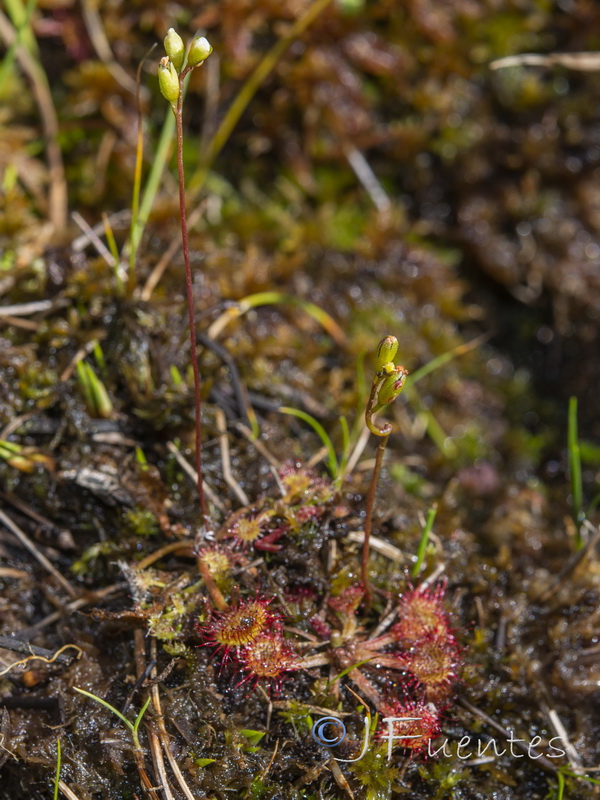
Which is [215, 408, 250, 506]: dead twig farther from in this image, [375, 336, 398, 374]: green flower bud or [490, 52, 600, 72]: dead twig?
[490, 52, 600, 72]: dead twig

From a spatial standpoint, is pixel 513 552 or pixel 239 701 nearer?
pixel 239 701

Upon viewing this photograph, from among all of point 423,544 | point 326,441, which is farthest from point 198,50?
point 423,544

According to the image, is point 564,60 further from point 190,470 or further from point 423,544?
point 190,470

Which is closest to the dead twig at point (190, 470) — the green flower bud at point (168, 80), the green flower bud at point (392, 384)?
the green flower bud at point (392, 384)

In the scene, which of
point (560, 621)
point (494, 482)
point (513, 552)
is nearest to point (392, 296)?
point (494, 482)

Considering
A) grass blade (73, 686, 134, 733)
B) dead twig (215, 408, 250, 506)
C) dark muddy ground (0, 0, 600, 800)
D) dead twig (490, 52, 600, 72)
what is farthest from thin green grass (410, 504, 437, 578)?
dead twig (490, 52, 600, 72)

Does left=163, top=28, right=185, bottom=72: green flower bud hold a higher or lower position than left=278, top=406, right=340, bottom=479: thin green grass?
higher

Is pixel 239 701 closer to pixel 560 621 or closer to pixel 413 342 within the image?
pixel 560 621
